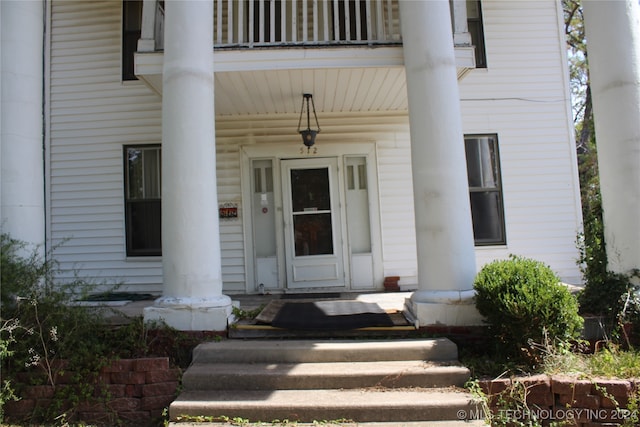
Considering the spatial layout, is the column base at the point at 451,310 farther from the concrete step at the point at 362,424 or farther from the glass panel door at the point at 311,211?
the glass panel door at the point at 311,211

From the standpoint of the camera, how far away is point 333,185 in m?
7.22

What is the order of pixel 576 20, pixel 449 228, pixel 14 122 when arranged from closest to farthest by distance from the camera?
pixel 449 228 < pixel 14 122 < pixel 576 20

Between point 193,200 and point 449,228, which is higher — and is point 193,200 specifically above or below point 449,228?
above

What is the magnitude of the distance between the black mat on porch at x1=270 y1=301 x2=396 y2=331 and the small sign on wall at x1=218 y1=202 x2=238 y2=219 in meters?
2.09

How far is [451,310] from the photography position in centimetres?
438

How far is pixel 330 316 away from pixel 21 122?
13.8 ft

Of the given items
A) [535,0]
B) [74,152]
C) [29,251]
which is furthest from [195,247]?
[535,0]

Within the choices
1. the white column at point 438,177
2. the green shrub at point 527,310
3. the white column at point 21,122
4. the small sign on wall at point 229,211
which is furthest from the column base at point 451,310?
the white column at point 21,122

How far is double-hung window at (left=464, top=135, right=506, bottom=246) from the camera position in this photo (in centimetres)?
722

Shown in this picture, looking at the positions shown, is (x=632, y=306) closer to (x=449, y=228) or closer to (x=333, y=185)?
(x=449, y=228)

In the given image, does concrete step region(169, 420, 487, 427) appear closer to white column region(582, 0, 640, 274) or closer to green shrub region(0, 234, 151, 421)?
green shrub region(0, 234, 151, 421)

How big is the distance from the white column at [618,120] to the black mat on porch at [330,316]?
2.50 meters

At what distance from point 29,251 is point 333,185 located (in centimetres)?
427

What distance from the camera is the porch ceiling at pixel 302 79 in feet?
17.3
